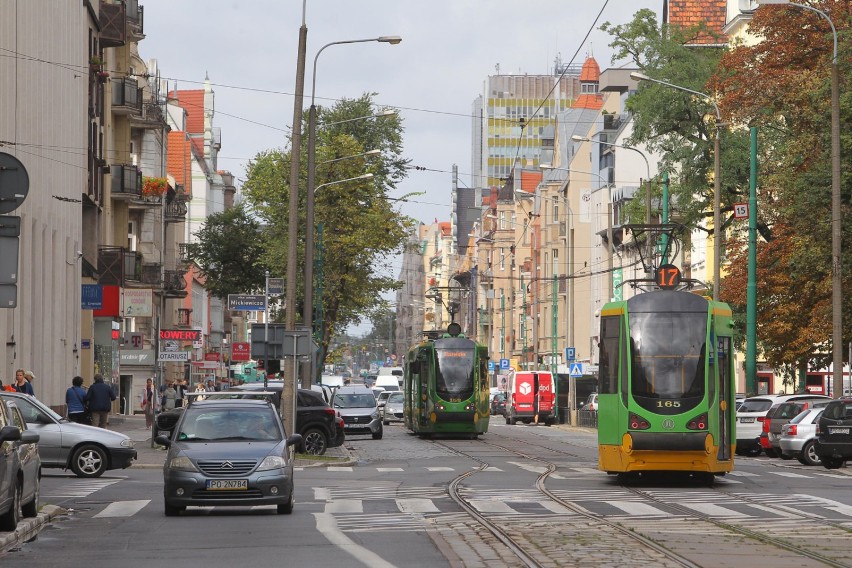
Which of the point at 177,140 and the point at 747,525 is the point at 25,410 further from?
the point at 177,140

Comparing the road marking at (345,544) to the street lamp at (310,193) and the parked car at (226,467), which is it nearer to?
the parked car at (226,467)

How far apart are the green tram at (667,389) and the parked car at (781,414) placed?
1251 cm

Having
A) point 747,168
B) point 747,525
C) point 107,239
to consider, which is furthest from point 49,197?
point 747,525

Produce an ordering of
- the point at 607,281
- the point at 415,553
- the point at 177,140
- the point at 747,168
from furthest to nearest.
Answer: the point at 177,140 < the point at 607,281 < the point at 747,168 < the point at 415,553

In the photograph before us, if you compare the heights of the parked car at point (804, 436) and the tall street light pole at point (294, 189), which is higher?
the tall street light pole at point (294, 189)

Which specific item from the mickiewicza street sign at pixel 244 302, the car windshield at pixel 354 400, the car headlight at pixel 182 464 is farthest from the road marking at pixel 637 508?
the car windshield at pixel 354 400

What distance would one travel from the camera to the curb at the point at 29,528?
56.5 feet

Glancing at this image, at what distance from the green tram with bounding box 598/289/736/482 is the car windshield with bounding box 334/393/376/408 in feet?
91.8

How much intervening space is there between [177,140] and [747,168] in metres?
65.4

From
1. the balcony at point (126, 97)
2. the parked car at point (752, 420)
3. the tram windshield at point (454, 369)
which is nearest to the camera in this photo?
the parked car at point (752, 420)

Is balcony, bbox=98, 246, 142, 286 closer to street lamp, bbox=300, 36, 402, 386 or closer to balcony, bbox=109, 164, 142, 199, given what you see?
balcony, bbox=109, 164, 142, 199

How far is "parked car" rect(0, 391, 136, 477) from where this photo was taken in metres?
29.2

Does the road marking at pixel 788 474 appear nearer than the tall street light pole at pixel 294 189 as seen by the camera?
Yes

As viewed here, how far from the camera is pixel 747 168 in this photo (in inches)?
2228
